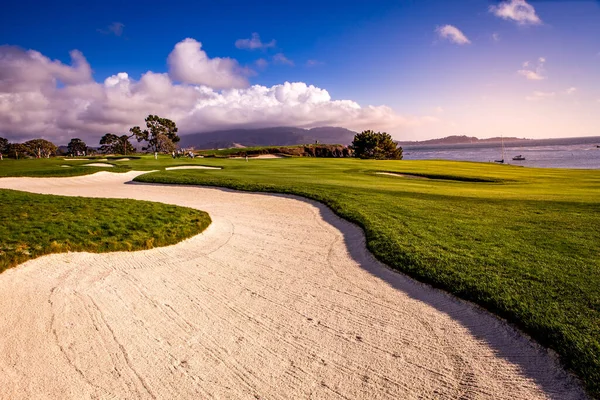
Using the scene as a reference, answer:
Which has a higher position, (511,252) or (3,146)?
(3,146)

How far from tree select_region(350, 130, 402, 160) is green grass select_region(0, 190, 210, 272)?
7949 centimetres

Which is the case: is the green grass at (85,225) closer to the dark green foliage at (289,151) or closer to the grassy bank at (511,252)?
the grassy bank at (511,252)

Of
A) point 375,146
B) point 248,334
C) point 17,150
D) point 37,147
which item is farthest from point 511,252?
point 17,150

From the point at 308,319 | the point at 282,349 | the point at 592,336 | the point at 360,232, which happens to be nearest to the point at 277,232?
the point at 360,232

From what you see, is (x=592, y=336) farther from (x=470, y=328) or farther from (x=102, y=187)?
(x=102, y=187)

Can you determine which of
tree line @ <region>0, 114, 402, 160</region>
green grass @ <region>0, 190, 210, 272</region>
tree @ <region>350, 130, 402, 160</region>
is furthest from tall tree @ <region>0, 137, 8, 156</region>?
green grass @ <region>0, 190, 210, 272</region>

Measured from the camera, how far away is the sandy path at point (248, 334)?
13.9 ft

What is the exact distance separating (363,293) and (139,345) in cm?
435

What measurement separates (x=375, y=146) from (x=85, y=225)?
8352 cm

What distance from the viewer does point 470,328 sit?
5398mm

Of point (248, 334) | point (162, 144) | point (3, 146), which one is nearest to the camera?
point (248, 334)

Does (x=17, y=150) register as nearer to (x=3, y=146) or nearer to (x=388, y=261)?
(x=3, y=146)

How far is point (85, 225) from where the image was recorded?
33.9ft

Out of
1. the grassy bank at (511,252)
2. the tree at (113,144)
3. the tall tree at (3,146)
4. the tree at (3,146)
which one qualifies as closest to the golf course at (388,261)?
the grassy bank at (511,252)
